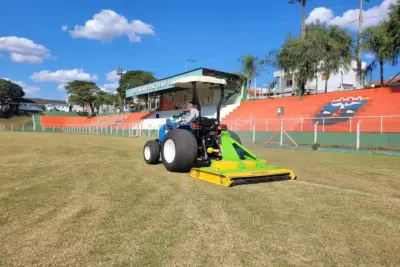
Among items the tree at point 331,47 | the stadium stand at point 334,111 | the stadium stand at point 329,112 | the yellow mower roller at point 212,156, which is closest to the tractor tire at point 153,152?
the yellow mower roller at point 212,156

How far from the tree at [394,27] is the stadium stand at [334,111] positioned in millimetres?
2585

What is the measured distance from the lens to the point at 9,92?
304 feet

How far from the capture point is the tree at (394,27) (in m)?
18.4

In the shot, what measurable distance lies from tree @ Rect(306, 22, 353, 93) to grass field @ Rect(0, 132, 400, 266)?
856 inches

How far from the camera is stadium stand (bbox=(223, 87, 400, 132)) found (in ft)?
48.5

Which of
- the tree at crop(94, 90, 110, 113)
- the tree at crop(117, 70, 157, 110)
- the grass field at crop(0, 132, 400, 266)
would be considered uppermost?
the tree at crop(117, 70, 157, 110)

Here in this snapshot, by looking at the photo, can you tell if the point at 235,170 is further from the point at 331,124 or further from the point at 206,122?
the point at 331,124

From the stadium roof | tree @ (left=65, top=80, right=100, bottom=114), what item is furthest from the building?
tree @ (left=65, top=80, right=100, bottom=114)

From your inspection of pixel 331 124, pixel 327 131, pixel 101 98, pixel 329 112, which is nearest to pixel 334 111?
pixel 329 112

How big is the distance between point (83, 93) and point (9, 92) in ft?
106

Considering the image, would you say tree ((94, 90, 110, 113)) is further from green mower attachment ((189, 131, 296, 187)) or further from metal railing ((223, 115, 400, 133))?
green mower attachment ((189, 131, 296, 187))

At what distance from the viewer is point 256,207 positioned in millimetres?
3854

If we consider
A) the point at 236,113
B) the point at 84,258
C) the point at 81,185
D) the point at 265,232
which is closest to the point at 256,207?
the point at 265,232

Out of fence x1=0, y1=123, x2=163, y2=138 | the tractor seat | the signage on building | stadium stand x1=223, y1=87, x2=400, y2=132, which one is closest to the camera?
the tractor seat
